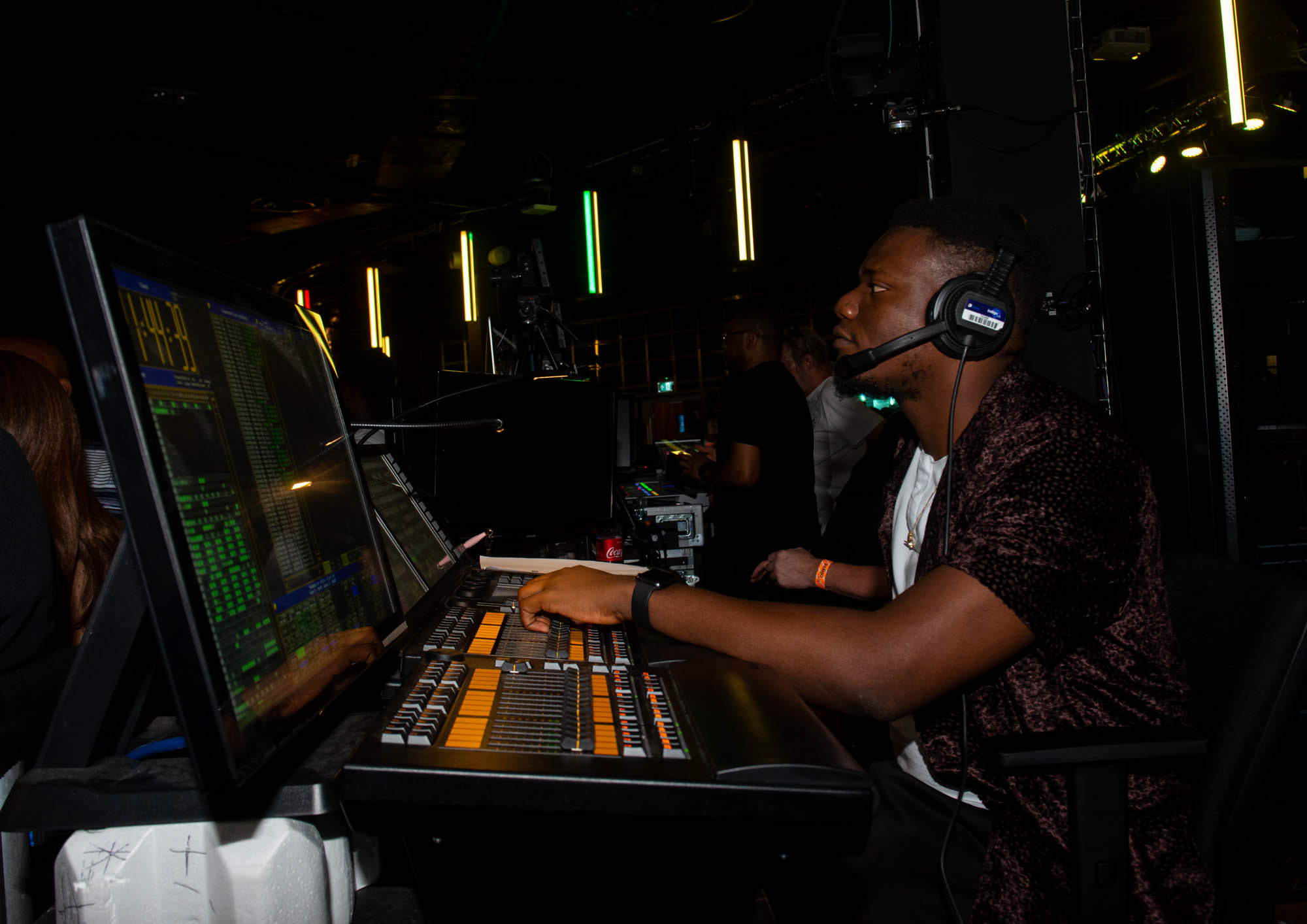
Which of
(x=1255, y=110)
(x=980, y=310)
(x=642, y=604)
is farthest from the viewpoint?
(x=1255, y=110)

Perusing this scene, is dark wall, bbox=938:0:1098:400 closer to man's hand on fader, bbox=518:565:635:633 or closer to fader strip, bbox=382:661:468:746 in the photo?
man's hand on fader, bbox=518:565:635:633

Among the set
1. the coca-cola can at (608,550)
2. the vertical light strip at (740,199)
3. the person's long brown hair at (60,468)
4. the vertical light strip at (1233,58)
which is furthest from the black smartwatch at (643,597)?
the vertical light strip at (740,199)

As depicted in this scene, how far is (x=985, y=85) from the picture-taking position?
2701mm

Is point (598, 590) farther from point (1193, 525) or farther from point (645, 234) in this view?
point (645, 234)

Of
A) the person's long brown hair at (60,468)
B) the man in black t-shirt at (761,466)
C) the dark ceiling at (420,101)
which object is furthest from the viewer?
the dark ceiling at (420,101)

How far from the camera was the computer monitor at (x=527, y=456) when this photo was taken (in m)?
2.23

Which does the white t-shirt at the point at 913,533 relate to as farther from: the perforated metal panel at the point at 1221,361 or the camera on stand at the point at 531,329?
the camera on stand at the point at 531,329

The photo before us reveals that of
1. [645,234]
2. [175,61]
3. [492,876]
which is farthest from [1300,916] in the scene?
[645,234]

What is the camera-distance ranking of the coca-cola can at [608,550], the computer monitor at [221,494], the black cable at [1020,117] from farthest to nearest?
the black cable at [1020,117]
the coca-cola can at [608,550]
the computer monitor at [221,494]

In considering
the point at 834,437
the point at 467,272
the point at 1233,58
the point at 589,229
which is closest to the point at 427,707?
the point at 834,437

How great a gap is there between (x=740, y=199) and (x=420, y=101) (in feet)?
9.01

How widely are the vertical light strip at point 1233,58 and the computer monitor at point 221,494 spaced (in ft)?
12.5

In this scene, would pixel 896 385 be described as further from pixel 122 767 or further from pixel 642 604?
pixel 122 767

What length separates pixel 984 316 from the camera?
3.83 ft
